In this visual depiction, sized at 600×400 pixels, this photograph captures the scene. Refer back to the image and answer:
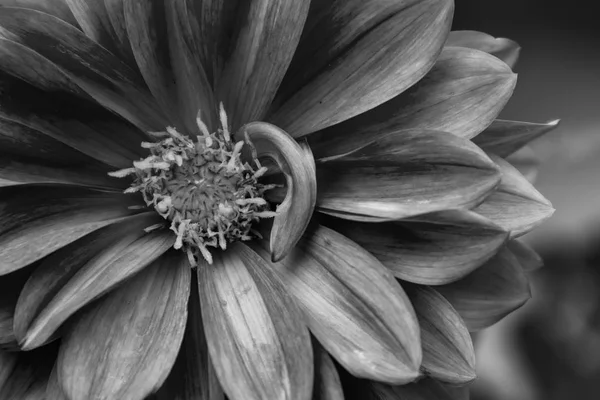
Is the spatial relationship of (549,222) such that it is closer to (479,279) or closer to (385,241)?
(479,279)

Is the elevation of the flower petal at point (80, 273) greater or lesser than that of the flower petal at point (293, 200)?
greater

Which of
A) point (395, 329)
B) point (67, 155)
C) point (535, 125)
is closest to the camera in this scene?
point (395, 329)

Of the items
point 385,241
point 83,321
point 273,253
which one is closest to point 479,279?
point 385,241

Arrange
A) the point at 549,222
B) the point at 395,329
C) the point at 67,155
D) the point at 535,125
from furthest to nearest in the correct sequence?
the point at 549,222
the point at 535,125
the point at 67,155
the point at 395,329

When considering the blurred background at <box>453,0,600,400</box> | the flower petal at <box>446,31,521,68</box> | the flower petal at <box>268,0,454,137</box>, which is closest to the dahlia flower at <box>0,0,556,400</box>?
the flower petal at <box>268,0,454,137</box>

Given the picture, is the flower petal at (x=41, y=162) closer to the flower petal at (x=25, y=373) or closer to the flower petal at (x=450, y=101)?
the flower petal at (x=25, y=373)

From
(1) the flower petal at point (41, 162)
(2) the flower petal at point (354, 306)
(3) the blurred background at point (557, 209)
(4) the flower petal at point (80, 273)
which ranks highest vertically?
(1) the flower petal at point (41, 162)

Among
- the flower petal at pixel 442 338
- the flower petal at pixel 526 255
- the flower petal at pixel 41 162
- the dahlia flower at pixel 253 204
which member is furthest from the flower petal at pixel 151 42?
the flower petal at pixel 526 255
